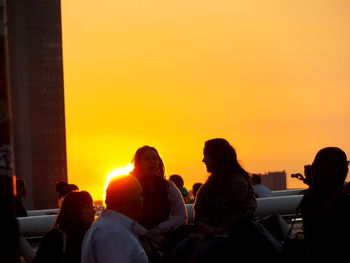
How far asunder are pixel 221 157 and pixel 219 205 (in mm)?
397

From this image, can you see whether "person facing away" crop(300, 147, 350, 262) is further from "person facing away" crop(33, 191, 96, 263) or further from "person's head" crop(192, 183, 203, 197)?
"person's head" crop(192, 183, 203, 197)

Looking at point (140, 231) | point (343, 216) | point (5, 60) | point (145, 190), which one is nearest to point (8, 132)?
point (5, 60)

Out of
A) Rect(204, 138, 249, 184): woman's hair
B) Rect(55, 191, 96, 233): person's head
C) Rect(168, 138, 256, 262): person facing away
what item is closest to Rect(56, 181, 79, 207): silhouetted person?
Rect(168, 138, 256, 262): person facing away

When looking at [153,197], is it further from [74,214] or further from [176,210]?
[74,214]

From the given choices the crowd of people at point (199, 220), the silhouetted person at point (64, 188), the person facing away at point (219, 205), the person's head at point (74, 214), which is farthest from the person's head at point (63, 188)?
the person's head at point (74, 214)

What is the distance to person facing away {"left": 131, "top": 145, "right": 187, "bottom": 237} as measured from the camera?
9.00 meters

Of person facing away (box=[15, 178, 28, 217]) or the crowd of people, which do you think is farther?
person facing away (box=[15, 178, 28, 217])

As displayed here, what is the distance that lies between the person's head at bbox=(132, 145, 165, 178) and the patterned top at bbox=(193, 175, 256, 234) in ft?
3.18

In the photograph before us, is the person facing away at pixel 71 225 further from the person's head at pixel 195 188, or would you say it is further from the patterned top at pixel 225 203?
the person's head at pixel 195 188

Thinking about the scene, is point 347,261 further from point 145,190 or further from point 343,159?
point 145,190

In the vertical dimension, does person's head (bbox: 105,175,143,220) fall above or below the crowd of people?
above

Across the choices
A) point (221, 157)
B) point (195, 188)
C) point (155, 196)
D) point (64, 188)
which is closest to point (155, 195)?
point (155, 196)

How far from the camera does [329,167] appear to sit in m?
6.81

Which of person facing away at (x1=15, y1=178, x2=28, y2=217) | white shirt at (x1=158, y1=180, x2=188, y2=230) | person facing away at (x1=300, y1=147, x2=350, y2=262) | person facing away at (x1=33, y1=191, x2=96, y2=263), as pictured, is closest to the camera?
person facing away at (x1=300, y1=147, x2=350, y2=262)
